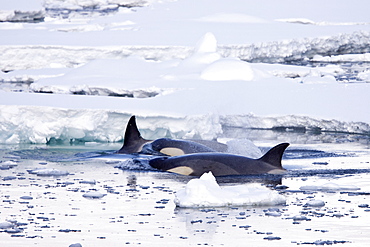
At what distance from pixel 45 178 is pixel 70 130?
2896 millimetres

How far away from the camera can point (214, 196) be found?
230 inches

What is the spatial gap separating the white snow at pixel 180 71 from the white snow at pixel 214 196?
445 cm

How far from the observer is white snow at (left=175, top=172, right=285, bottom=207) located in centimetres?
582

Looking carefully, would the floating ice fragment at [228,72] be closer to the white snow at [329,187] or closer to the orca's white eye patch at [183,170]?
the orca's white eye patch at [183,170]

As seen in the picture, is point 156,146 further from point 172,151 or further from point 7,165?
point 7,165

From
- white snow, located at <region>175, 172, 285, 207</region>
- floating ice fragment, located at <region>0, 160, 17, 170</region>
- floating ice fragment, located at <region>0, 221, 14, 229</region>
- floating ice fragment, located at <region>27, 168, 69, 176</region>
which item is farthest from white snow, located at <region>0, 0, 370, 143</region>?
floating ice fragment, located at <region>0, 221, 14, 229</region>

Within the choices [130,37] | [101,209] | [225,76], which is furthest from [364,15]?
[101,209]

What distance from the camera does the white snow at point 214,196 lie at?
5820 millimetres

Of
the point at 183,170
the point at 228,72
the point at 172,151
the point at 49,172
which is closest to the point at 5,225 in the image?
the point at 49,172

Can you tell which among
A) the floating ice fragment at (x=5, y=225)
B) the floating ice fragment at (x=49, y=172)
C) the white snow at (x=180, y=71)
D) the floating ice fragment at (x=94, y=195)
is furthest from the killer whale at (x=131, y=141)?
the floating ice fragment at (x=5, y=225)

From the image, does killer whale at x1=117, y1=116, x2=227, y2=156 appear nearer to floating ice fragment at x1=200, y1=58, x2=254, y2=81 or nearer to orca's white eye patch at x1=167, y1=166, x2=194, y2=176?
orca's white eye patch at x1=167, y1=166, x2=194, y2=176

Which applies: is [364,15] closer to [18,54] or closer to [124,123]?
[18,54]

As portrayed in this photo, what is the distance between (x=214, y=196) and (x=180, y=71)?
376 inches

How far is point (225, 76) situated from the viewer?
1382cm
